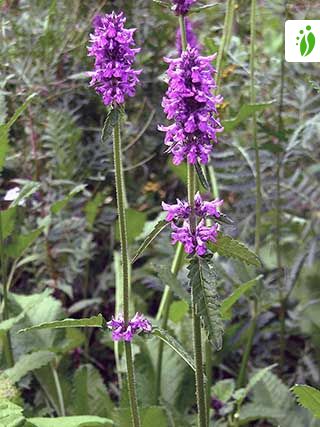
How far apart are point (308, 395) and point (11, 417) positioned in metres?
0.44

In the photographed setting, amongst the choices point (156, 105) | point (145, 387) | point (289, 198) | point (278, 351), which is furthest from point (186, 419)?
point (156, 105)

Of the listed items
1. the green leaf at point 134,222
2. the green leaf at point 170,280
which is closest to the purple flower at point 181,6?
the green leaf at point 170,280

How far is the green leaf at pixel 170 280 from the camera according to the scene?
59.5 inches

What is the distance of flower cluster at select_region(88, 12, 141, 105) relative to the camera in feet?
3.60

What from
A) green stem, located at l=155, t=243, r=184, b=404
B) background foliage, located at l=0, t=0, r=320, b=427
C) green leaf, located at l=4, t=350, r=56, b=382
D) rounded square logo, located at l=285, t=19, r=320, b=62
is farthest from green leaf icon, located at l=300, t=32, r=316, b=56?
green leaf, located at l=4, t=350, r=56, b=382

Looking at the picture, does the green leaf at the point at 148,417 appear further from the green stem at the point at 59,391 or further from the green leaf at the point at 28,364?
the green stem at the point at 59,391

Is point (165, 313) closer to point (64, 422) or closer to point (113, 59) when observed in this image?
point (64, 422)

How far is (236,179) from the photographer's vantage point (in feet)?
6.89

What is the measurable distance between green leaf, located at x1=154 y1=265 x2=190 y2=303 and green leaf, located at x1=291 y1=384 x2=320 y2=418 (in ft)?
1.19

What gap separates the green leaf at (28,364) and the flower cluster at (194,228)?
2.19 feet

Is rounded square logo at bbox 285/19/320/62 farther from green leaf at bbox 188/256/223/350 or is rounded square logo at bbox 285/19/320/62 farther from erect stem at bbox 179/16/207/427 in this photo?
green leaf at bbox 188/256/223/350

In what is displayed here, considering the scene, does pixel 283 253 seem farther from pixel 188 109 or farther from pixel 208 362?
pixel 188 109

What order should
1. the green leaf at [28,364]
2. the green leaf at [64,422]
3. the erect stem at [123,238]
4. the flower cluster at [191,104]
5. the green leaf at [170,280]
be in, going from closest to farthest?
1. the flower cluster at [191,104]
2. the erect stem at [123,238]
3. the green leaf at [64,422]
4. the green leaf at [170,280]
5. the green leaf at [28,364]

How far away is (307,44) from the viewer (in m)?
1.66
